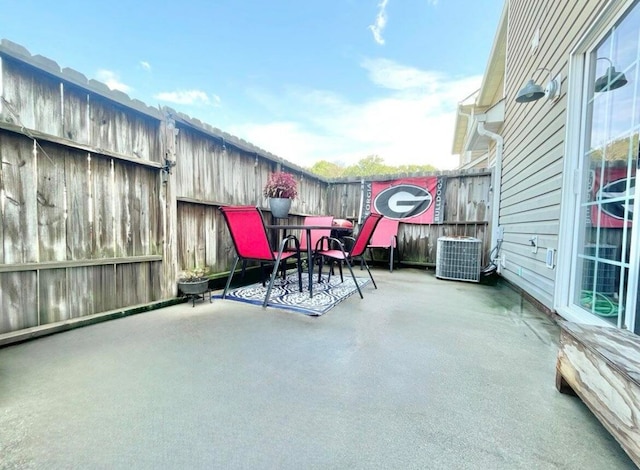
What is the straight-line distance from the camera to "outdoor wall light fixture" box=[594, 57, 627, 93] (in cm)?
174

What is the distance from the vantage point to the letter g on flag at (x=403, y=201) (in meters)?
5.25

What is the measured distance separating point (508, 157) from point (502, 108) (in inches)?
37.5

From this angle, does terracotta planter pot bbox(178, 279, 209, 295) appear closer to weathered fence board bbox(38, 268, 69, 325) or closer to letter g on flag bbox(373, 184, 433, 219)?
weathered fence board bbox(38, 268, 69, 325)

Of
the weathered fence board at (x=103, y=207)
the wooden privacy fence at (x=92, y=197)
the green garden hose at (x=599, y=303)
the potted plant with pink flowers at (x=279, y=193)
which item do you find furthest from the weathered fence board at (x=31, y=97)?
the green garden hose at (x=599, y=303)

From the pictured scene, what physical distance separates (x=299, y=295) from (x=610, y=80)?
3053 mm

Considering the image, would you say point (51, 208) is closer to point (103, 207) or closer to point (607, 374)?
point (103, 207)

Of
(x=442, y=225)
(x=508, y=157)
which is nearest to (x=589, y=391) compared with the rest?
(x=508, y=157)

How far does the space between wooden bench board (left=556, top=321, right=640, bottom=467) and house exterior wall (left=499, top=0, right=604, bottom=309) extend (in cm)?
142

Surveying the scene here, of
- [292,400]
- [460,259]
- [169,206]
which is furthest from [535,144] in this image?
[169,206]

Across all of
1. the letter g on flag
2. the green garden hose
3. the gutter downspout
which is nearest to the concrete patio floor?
the green garden hose

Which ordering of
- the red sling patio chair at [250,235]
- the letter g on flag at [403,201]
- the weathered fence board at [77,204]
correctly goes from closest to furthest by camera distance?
the weathered fence board at [77,204] → the red sling patio chair at [250,235] → the letter g on flag at [403,201]

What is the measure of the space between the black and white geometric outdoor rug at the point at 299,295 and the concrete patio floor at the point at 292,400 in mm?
458

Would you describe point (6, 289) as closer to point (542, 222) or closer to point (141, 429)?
point (141, 429)

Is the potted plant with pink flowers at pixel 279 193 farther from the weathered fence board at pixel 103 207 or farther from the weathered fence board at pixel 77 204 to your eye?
the weathered fence board at pixel 77 204
